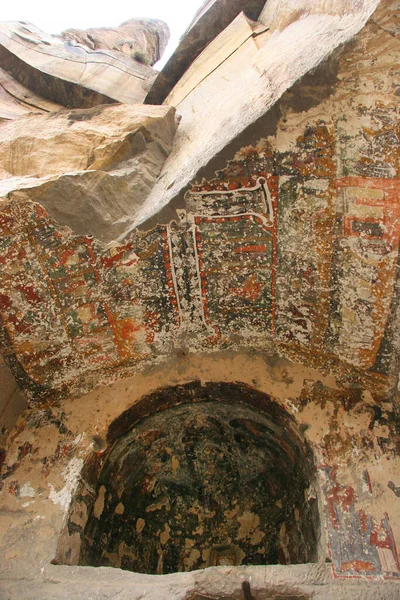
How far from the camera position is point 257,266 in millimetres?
2859

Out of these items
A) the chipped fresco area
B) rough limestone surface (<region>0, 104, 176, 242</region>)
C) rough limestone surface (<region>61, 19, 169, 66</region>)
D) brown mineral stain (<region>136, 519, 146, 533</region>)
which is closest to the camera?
the chipped fresco area

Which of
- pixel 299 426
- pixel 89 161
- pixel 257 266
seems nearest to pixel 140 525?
pixel 299 426

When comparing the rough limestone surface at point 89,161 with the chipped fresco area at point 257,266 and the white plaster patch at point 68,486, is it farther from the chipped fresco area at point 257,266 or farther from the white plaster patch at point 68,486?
the white plaster patch at point 68,486

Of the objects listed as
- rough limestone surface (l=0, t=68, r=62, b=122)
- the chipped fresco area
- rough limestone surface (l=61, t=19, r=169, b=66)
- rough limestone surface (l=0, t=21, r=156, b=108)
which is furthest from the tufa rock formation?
rough limestone surface (l=61, t=19, r=169, b=66)

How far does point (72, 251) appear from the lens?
2.70 metres

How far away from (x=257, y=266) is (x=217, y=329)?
58cm

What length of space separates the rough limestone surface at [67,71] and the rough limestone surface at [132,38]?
29.7 inches

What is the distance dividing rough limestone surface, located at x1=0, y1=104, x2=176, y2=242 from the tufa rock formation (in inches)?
0.6

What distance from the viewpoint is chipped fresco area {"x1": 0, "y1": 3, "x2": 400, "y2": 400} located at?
7.79 ft

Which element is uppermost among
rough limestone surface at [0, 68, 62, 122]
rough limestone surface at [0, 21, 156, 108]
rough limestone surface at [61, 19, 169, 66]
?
rough limestone surface at [61, 19, 169, 66]

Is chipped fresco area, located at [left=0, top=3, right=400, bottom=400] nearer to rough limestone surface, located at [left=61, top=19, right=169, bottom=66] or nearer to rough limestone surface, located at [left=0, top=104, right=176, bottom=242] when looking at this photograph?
rough limestone surface, located at [left=0, top=104, right=176, bottom=242]

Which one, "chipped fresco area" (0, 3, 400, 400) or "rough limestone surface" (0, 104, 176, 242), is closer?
"chipped fresco area" (0, 3, 400, 400)

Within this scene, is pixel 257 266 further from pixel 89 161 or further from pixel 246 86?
pixel 89 161

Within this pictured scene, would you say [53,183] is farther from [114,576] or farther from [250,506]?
[250,506]
